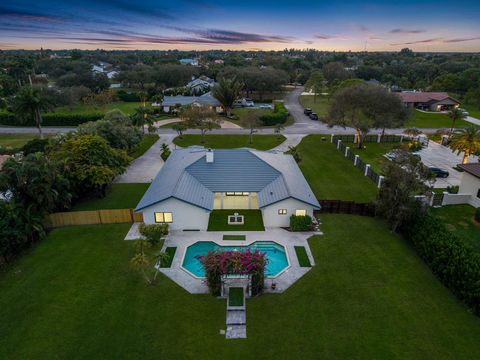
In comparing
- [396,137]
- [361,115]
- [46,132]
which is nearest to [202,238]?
[361,115]

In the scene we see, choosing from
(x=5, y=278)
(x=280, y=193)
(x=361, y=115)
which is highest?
(x=361, y=115)

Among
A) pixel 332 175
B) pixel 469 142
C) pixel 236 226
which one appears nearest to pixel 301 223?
pixel 236 226

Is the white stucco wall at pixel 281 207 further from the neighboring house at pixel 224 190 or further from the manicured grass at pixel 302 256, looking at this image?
the manicured grass at pixel 302 256

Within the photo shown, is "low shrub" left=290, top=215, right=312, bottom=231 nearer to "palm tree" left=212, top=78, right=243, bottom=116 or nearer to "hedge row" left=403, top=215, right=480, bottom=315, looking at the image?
"hedge row" left=403, top=215, right=480, bottom=315

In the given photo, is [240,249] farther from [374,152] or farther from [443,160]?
[443,160]

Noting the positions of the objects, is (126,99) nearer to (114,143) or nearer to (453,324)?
(114,143)

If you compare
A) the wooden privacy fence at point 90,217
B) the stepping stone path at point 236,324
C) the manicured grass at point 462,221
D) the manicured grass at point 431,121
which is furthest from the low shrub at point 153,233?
the manicured grass at point 431,121
